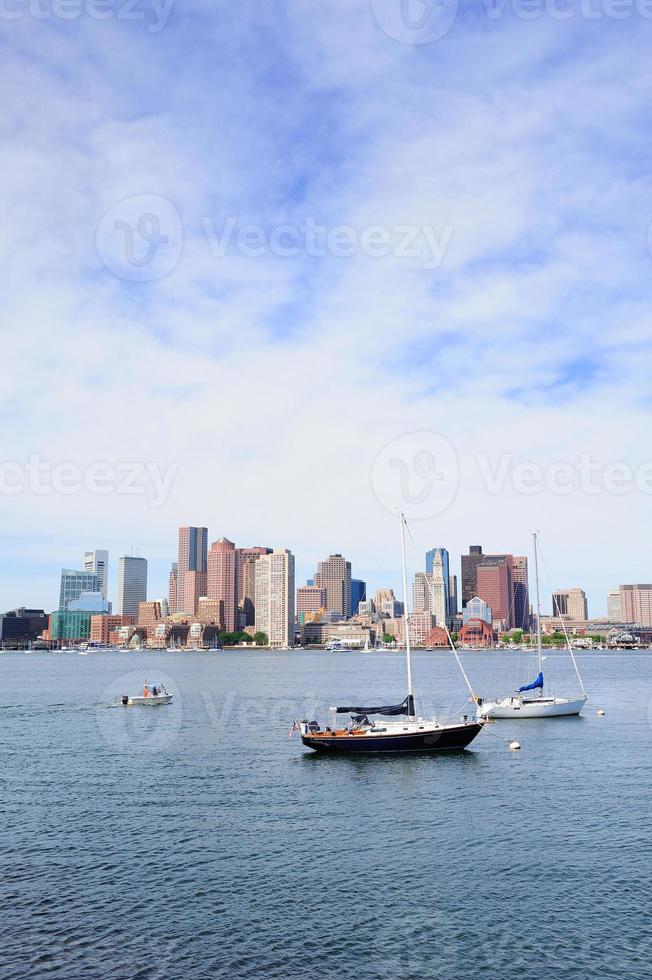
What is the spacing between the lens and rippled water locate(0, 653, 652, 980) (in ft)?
99.8

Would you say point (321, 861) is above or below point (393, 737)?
below

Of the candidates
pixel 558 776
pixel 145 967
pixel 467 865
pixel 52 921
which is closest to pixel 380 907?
pixel 467 865

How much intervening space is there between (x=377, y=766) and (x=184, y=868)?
27644mm

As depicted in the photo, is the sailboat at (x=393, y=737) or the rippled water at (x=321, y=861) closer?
the rippled water at (x=321, y=861)

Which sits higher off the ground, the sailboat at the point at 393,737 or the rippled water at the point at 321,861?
the sailboat at the point at 393,737

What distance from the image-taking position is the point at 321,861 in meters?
40.8

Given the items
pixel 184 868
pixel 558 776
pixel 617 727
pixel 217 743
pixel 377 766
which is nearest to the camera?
pixel 184 868

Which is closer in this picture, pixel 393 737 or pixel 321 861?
pixel 321 861

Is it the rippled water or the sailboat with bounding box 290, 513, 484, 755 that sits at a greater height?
the sailboat with bounding box 290, 513, 484, 755

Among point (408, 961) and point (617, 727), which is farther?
point (617, 727)

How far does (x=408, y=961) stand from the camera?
29734mm

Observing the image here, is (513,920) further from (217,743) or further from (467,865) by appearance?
(217,743)

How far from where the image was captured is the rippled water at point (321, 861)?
3041cm

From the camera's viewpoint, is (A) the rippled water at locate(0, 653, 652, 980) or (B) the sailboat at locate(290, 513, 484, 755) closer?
(A) the rippled water at locate(0, 653, 652, 980)
